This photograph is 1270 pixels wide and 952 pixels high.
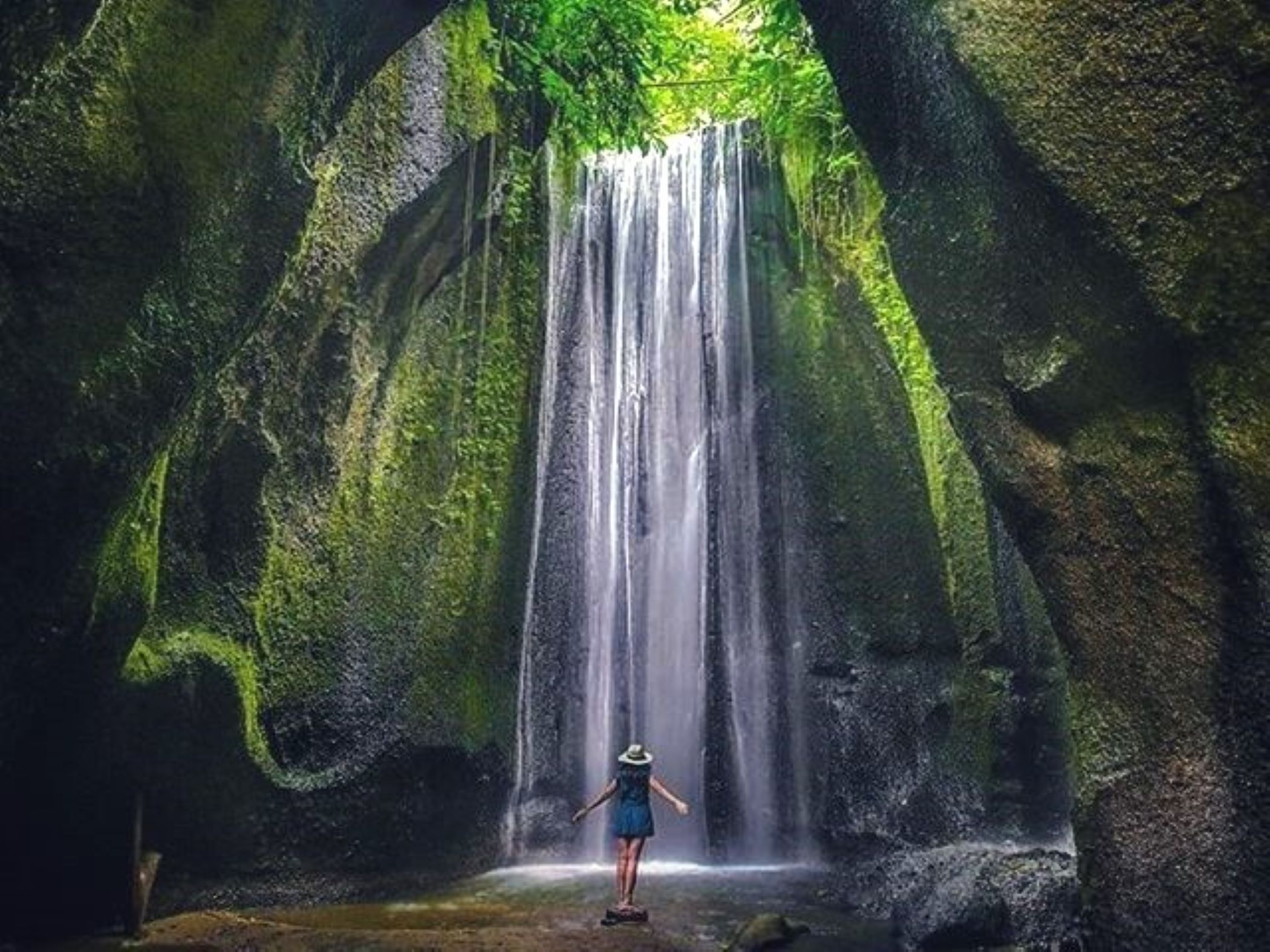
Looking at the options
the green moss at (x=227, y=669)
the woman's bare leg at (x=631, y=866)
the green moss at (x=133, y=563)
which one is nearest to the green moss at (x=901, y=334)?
the woman's bare leg at (x=631, y=866)

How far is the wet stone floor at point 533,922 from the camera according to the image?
647 cm

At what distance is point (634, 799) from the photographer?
7.48 metres

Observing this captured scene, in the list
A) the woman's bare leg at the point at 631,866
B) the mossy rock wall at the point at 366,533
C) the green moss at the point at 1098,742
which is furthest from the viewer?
the mossy rock wall at the point at 366,533

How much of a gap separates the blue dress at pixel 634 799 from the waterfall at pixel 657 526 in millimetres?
3502

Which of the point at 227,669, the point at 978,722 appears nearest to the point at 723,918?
the point at 978,722

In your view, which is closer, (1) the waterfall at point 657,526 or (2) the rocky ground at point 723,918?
(2) the rocky ground at point 723,918

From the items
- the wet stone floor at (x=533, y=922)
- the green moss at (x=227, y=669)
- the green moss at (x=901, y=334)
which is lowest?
the wet stone floor at (x=533, y=922)

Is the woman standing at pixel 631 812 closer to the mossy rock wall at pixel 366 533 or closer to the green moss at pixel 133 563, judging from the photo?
the mossy rock wall at pixel 366 533

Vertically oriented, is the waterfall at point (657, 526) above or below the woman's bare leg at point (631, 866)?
above

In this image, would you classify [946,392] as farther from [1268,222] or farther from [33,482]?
[33,482]

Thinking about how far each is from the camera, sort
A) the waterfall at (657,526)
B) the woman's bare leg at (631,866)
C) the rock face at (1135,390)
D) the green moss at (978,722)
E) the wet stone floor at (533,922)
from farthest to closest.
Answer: the waterfall at (657,526) < the green moss at (978,722) < the woman's bare leg at (631,866) < the wet stone floor at (533,922) < the rock face at (1135,390)

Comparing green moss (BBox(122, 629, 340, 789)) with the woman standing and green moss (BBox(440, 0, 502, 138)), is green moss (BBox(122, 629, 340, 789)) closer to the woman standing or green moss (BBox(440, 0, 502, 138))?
the woman standing

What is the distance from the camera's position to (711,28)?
47.3ft

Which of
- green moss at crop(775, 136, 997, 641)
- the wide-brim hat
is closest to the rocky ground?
the wide-brim hat
